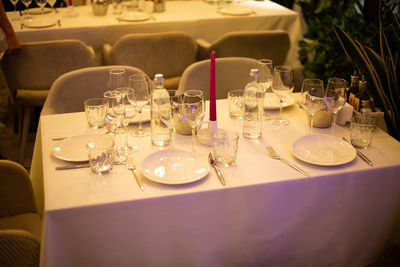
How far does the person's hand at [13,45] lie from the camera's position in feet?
8.95

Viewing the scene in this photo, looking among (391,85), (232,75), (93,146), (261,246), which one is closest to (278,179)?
(261,246)

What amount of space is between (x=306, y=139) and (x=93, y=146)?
73cm

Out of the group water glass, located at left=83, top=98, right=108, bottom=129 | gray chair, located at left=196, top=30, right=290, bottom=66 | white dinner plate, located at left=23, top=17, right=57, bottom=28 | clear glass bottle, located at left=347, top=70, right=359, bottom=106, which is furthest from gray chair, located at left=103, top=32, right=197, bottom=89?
clear glass bottle, located at left=347, top=70, right=359, bottom=106

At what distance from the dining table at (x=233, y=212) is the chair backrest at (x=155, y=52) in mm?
1437

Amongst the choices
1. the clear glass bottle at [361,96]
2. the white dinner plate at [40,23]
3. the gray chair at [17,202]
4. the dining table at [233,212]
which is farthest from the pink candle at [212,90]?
the white dinner plate at [40,23]

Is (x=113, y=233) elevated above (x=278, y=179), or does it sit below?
below

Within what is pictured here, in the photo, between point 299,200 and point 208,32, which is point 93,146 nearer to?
point 299,200

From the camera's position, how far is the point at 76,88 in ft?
6.99

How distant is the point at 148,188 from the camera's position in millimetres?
1305

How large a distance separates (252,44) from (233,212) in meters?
2.04

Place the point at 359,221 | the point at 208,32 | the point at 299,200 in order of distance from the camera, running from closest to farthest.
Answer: the point at 299,200 → the point at 359,221 → the point at 208,32

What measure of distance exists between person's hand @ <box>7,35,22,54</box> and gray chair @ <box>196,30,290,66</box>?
4.17ft

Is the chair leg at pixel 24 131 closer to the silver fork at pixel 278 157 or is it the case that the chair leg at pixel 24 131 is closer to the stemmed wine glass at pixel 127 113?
the stemmed wine glass at pixel 127 113

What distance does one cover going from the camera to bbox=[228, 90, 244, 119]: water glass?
1810 millimetres
